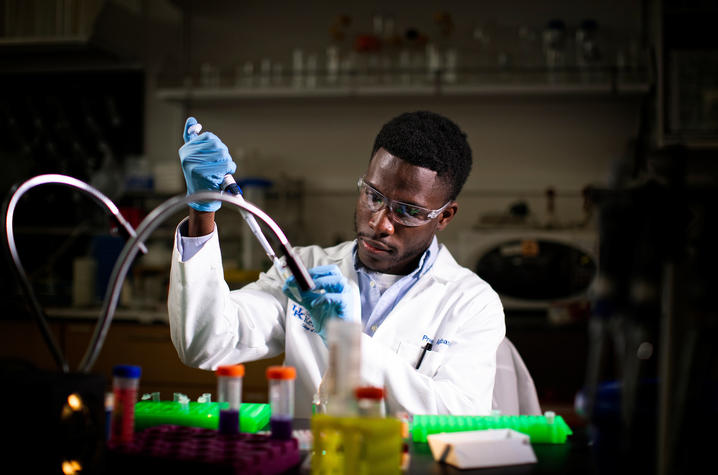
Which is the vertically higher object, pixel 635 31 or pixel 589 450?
pixel 635 31

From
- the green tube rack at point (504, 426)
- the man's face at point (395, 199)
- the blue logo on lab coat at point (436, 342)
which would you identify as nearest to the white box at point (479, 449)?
the green tube rack at point (504, 426)

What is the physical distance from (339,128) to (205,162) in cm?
206

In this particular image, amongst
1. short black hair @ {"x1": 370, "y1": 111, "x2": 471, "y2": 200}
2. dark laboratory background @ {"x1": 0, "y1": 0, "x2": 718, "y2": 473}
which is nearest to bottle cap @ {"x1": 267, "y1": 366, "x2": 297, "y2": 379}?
short black hair @ {"x1": 370, "y1": 111, "x2": 471, "y2": 200}

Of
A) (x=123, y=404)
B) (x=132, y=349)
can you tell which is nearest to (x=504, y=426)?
(x=123, y=404)

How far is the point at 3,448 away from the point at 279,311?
0.81 meters

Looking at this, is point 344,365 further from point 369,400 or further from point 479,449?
point 479,449

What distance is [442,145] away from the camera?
154 centimetres

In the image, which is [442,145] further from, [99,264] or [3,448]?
[99,264]

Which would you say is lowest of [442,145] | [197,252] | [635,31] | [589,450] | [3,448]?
[589,450]

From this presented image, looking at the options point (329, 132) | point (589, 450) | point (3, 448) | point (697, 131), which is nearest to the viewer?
point (3, 448)

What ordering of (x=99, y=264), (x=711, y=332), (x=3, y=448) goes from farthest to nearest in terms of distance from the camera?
(x=99, y=264), (x=711, y=332), (x=3, y=448)

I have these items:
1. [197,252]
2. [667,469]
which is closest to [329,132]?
[197,252]

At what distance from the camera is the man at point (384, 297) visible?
1.26m

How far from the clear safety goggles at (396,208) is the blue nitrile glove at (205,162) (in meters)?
0.30
